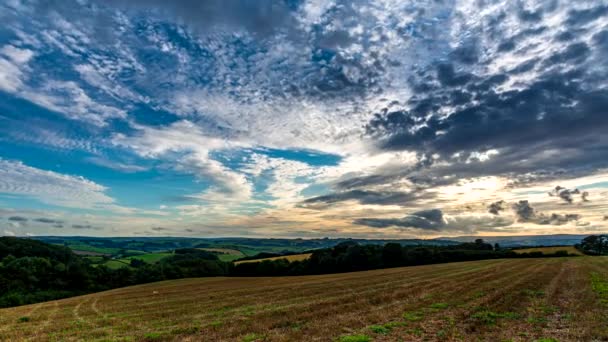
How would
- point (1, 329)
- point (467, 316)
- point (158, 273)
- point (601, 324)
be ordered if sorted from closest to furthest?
point (601, 324) → point (467, 316) → point (1, 329) → point (158, 273)

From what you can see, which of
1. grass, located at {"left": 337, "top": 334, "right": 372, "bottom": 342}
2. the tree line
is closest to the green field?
the tree line

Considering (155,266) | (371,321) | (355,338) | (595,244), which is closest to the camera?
(355,338)

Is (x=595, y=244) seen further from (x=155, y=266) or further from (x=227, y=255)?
(x=227, y=255)

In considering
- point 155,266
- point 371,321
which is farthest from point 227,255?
point 371,321

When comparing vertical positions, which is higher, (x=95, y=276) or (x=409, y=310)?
A: (x=409, y=310)

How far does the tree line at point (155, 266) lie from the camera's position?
73.2 m

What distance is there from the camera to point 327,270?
304ft

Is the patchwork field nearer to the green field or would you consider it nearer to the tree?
the tree

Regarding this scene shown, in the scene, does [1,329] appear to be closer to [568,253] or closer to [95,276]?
[95,276]

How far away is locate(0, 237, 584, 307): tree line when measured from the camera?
73188mm

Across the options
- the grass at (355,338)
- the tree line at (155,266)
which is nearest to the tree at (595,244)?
the tree line at (155,266)

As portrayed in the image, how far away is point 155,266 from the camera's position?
92.9m

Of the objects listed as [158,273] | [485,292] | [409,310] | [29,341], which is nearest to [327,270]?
[158,273]

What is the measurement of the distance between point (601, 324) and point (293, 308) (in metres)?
15.1
